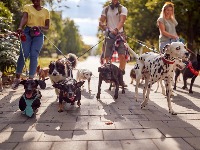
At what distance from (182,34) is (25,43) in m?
25.7

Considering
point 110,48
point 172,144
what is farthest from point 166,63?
point 110,48

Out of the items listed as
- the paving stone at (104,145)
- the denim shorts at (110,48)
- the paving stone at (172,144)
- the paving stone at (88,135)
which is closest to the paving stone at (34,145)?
the paving stone at (88,135)

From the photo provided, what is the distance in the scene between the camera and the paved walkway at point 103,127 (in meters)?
3.70

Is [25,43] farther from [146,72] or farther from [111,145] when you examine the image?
[111,145]

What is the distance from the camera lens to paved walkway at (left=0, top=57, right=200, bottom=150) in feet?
12.1

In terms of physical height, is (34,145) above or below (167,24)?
below

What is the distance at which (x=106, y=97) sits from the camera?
7.66 m

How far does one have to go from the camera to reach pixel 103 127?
14.9ft

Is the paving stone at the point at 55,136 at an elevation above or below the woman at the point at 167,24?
below

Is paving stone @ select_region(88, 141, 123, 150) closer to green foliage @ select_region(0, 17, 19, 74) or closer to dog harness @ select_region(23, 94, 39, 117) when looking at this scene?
dog harness @ select_region(23, 94, 39, 117)

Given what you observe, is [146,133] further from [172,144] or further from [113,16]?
[113,16]

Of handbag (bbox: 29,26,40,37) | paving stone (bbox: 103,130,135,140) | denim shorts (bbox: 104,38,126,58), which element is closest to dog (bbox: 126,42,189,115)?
paving stone (bbox: 103,130,135,140)

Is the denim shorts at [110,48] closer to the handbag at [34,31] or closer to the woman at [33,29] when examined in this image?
the woman at [33,29]

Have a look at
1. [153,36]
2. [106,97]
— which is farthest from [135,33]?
[106,97]
